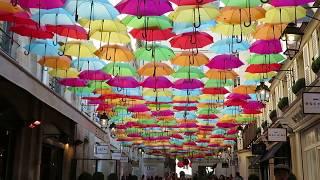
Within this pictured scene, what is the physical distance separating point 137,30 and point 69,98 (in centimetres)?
999

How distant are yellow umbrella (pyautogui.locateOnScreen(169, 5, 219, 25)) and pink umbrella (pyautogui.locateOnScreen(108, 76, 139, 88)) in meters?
4.72

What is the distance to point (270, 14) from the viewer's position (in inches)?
429

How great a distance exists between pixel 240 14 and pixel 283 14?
109 cm

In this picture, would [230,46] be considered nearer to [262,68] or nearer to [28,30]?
[262,68]

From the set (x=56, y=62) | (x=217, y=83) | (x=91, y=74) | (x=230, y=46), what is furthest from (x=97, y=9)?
(x=217, y=83)

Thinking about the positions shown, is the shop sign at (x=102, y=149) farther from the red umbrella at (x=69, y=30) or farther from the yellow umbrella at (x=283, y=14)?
the yellow umbrella at (x=283, y=14)

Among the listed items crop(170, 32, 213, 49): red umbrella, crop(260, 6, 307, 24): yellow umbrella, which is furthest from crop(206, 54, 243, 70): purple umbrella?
crop(260, 6, 307, 24): yellow umbrella

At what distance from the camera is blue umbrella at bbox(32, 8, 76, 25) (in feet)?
36.1

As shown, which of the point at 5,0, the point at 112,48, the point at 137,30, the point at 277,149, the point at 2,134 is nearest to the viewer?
the point at 5,0

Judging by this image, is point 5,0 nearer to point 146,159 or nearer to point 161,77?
point 161,77

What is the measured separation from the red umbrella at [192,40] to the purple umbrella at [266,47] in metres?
1.32

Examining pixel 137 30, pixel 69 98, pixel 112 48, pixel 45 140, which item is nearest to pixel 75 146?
pixel 69 98

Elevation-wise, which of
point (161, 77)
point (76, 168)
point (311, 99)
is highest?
point (161, 77)

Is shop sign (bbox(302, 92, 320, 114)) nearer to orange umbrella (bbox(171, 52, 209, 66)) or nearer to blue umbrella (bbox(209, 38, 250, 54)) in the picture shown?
blue umbrella (bbox(209, 38, 250, 54))
